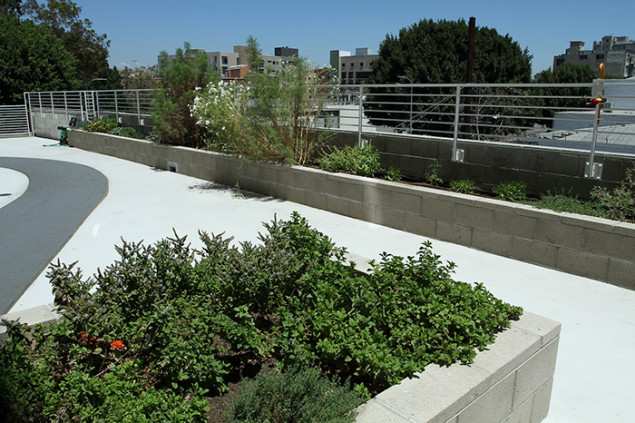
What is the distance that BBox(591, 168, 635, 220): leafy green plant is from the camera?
5.59 metres

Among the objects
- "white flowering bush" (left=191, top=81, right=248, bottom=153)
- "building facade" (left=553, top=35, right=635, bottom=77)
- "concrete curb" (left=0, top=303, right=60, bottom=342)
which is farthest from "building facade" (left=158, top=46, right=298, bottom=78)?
"building facade" (left=553, top=35, right=635, bottom=77)

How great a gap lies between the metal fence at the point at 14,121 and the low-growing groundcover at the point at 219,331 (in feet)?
77.8

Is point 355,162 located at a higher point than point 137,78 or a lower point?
lower

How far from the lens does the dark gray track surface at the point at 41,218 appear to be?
5.74 meters

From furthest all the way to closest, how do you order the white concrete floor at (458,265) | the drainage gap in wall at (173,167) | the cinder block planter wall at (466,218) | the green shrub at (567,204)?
the drainage gap in wall at (173,167), the green shrub at (567,204), the cinder block planter wall at (466,218), the white concrete floor at (458,265)

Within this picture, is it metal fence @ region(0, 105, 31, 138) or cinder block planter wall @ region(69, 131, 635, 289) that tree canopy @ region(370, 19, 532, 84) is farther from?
cinder block planter wall @ region(69, 131, 635, 289)

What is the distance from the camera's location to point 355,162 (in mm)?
8266

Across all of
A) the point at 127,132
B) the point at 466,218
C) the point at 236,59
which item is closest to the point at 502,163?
the point at 466,218

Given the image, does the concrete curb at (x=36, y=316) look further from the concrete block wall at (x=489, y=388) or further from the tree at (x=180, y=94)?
the tree at (x=180, y=94)

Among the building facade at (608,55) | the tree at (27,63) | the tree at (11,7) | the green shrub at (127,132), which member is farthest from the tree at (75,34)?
the building facade at (608,55)

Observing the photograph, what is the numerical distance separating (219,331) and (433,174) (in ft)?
18.8

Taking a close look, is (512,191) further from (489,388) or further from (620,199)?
(489,388)

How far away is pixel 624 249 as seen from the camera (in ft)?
16.9

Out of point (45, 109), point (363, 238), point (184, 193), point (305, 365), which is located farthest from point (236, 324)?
point (45, 109)
